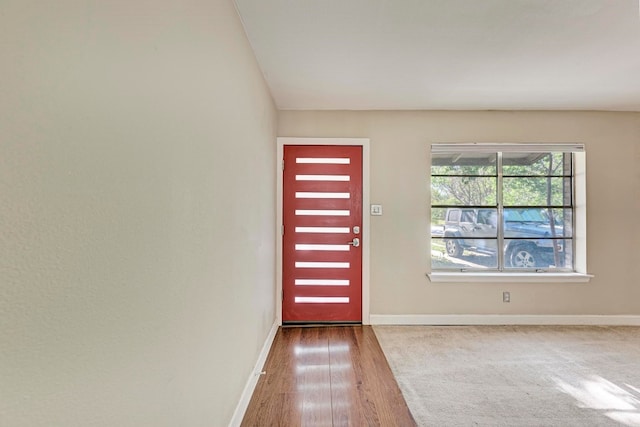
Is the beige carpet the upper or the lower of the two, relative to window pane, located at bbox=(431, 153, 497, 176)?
lower

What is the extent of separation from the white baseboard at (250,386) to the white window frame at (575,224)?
1824 mm

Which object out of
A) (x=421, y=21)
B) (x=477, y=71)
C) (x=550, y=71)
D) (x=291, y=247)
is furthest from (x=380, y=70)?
(x=291, y=247)

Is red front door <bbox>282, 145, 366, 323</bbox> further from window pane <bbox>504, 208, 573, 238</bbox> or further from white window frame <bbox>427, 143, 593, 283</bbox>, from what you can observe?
window pane <bbox>504, 208, 573, 238</bbox>

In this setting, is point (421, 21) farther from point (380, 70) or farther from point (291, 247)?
point (291, 247)

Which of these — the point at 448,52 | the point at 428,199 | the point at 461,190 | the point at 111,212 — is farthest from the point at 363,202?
the point at 111,212

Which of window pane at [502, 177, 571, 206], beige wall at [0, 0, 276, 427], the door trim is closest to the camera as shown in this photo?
beige wall at [0, 0, 276, 427]

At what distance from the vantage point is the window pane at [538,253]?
3352 mm

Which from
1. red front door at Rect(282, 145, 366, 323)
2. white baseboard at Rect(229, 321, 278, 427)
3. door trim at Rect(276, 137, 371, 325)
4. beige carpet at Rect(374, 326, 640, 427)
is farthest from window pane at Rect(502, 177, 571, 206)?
white baseboard at Rect(229, 321, 278, 427)

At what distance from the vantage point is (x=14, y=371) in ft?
1.59

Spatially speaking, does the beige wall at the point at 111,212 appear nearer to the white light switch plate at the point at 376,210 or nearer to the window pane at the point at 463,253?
the white light switch plate at the point at 376,210

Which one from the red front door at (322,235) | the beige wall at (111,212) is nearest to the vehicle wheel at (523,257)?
the red front door at (322,235)

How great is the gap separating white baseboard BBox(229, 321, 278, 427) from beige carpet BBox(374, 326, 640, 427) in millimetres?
1010

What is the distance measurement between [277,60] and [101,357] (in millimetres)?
2156

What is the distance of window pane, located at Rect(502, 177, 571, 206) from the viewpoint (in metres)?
3.32
